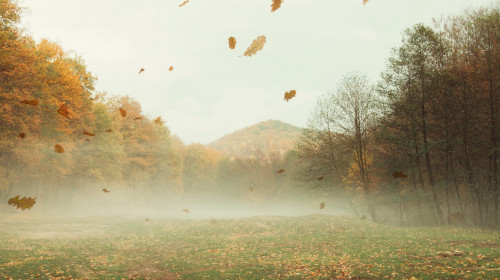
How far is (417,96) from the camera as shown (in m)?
29.8

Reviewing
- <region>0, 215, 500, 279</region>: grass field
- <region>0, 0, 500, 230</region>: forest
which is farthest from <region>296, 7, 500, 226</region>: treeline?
<region>0, 215, 500, 279</region>: grass field

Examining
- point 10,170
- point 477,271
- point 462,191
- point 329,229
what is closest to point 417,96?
point 462,191

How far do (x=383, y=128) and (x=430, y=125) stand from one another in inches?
161

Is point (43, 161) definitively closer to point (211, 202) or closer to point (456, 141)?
point (456, 141)

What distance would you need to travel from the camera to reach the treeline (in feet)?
85.8

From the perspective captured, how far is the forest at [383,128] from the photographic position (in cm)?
2622

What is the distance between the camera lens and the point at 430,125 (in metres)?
29.2

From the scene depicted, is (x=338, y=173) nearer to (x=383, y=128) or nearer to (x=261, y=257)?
(x=383, y=128)

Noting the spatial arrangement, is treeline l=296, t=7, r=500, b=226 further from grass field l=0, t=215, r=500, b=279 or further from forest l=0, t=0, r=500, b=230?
grass field l=0, t=215, r=500, b=279

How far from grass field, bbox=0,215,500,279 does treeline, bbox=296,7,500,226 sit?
7.41 meters

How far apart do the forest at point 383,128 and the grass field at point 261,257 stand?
561 centimetres

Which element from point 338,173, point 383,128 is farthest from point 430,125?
point 338,173

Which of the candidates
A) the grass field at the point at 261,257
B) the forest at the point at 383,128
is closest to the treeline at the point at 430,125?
the forest at the point at 383,128

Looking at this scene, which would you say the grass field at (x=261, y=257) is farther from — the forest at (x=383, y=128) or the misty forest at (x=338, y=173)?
the forest at (x=383, y=128)
